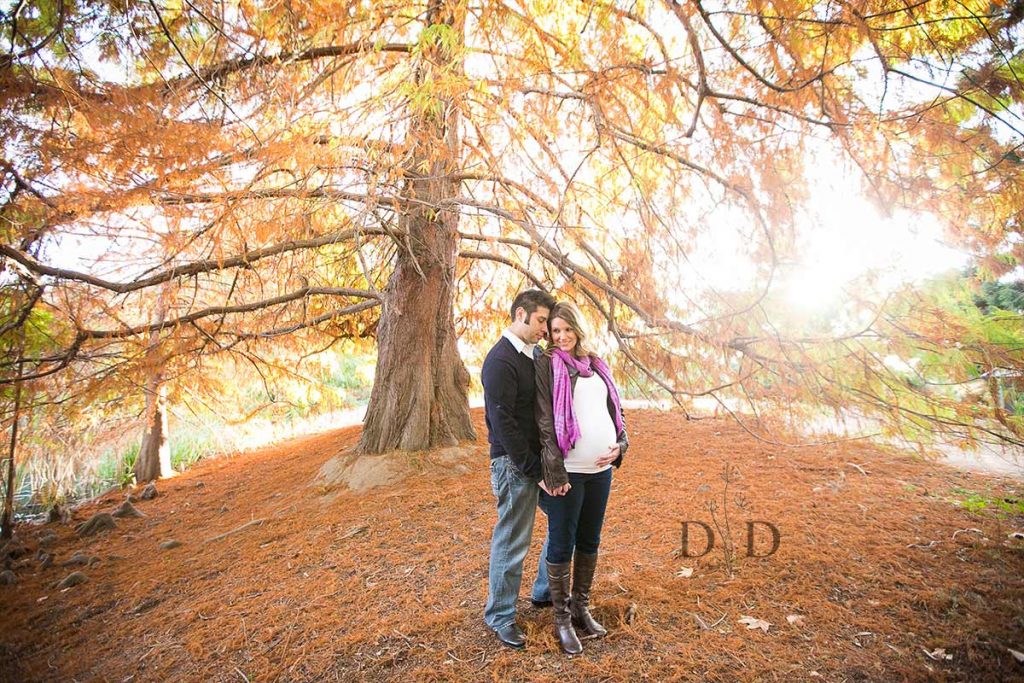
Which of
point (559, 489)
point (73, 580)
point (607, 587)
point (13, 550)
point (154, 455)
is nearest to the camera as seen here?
point (559, 489)

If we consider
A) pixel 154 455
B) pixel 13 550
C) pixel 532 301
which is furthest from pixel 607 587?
pixel 154 455

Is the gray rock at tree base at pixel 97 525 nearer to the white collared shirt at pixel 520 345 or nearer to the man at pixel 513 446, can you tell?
the man at pixel 513 446

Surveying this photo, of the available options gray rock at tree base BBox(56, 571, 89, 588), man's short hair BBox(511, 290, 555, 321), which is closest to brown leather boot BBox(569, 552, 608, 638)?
man's short hair BBox(511, 290, 555, 321)

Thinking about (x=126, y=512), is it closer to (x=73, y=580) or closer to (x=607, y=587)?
(x=73, y=580)

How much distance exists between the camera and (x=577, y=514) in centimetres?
252

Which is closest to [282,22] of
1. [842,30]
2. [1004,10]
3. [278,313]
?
[278,313]

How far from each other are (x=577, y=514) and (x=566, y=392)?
60cm

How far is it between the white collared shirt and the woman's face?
0.45 ft

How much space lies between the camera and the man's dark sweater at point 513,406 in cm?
246

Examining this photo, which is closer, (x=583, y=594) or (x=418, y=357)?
(x=583, y=594)

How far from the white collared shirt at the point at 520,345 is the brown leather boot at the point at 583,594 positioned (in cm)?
103

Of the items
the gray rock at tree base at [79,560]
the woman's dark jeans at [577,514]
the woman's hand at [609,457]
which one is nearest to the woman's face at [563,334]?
the woman's hand at [609,457]

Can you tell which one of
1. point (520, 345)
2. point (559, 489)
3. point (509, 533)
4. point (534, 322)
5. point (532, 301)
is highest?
point (532, 301)

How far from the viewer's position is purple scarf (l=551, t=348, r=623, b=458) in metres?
2.46
